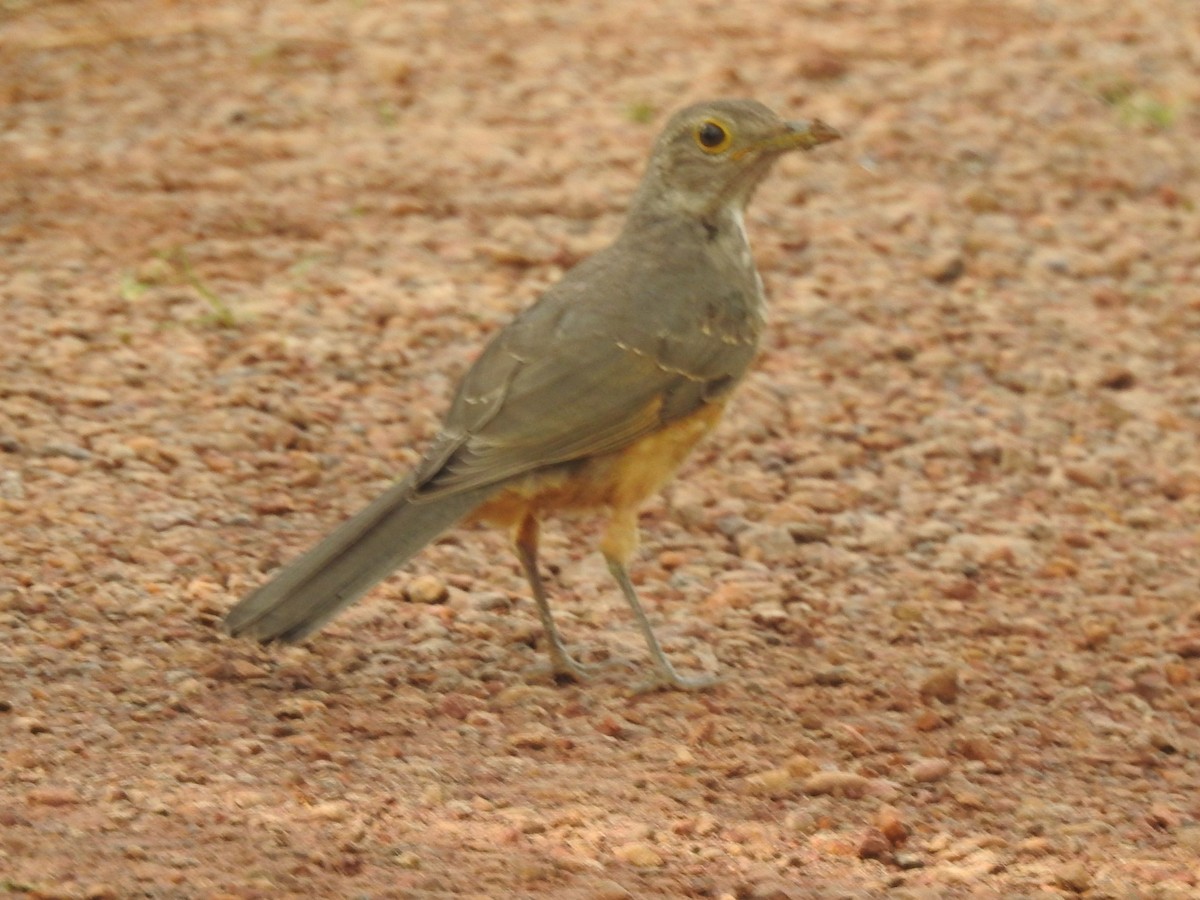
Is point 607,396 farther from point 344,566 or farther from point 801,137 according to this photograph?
point 801,137

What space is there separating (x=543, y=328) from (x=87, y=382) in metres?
2.01

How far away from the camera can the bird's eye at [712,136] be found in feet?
21.2

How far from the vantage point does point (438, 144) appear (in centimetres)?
941

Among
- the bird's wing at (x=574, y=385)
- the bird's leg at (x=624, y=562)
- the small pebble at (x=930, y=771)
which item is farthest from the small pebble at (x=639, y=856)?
the bird's wing at (x=574, y=385)

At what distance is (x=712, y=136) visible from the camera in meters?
6.46

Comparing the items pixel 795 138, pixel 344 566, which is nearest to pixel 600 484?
pixel 344 566

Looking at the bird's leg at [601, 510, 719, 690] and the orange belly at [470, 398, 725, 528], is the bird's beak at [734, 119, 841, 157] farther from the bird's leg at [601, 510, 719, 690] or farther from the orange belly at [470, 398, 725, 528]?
the bird's leg at [601, 510, 719, 690]

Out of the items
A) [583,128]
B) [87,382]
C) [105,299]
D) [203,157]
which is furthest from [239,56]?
[87,382]

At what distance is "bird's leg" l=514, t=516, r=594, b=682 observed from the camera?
5.93 m

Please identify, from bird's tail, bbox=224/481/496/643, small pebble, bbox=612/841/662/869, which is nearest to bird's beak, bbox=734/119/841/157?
bird's tail, bbox=224/481/496/643

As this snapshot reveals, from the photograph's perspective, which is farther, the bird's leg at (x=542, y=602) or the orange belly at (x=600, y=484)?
the bird's leg at (x=542, y=602)

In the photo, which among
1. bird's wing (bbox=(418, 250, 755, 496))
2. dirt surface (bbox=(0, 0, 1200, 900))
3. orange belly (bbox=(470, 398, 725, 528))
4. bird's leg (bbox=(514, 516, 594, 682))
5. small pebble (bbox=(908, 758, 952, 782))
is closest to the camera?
dirt surface (bbox=(0, 0, 1200, 900))

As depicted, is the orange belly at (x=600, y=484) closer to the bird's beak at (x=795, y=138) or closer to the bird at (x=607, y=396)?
the bird at (x=607, y=396)

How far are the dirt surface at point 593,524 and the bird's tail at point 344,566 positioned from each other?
211mm
